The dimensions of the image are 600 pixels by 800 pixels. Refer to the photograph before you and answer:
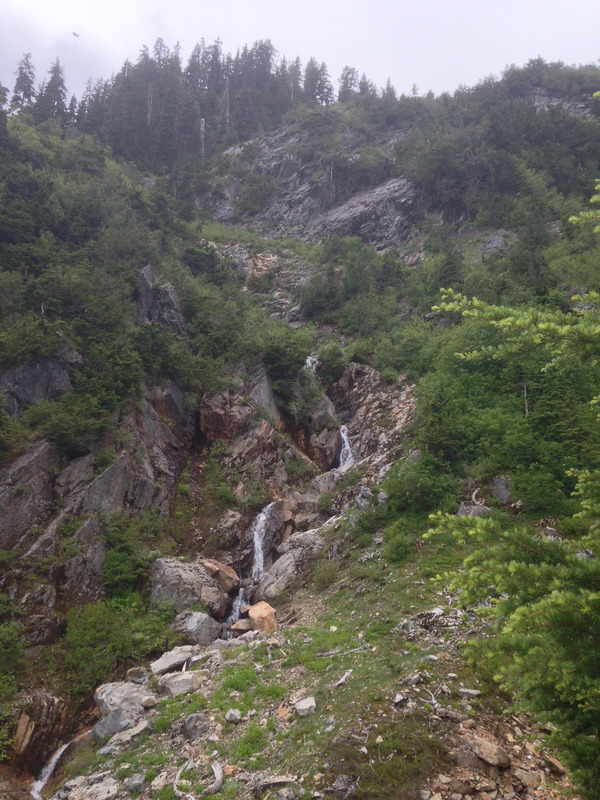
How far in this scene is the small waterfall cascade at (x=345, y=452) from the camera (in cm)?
2327

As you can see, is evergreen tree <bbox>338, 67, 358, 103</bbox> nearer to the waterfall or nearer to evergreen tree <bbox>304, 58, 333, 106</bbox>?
evergreen tree <bbox>304, 58, 333, 106</bbox>

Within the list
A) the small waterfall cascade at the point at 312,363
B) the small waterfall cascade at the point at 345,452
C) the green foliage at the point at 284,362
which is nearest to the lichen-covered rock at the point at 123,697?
the small waterfall cascade at the point at 345,452

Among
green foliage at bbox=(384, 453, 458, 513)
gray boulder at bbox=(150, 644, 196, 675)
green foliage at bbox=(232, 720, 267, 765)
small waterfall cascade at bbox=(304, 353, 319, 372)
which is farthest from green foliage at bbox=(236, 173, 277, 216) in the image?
green foliage at bbox=(232, 720, 267, 765)

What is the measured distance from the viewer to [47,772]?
10.6 m

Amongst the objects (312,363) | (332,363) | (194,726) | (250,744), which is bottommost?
(194,726)

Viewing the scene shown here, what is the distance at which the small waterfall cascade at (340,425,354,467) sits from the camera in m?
23.3

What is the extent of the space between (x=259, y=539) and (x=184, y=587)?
14.2ft

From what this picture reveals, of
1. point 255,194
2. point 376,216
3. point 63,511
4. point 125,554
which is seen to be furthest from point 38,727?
point 255,194

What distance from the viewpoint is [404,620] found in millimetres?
10430

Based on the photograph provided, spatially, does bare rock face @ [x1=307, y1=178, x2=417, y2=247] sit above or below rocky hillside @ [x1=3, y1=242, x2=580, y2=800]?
above

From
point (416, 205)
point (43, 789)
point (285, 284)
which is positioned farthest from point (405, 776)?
point (416, 205)

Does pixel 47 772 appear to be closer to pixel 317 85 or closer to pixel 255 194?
pixel 255 194

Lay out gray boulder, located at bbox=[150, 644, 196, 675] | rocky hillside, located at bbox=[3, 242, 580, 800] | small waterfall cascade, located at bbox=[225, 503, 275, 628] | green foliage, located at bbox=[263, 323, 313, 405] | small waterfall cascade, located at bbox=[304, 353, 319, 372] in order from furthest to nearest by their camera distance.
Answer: small waterfall cascade, located at bbox=[304, 353, 319, 372] → green foliage, located at bbox=[263, 323, 313, 405] → small waterfall cascade, located at bbox=[225, 503, 275, 628] → gray boulder, located at bbox=[150, 644, 196, 675] → rocky hillside, located at bbox=[3, 242, 580, 800]

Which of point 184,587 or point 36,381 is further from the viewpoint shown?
point 36,381
